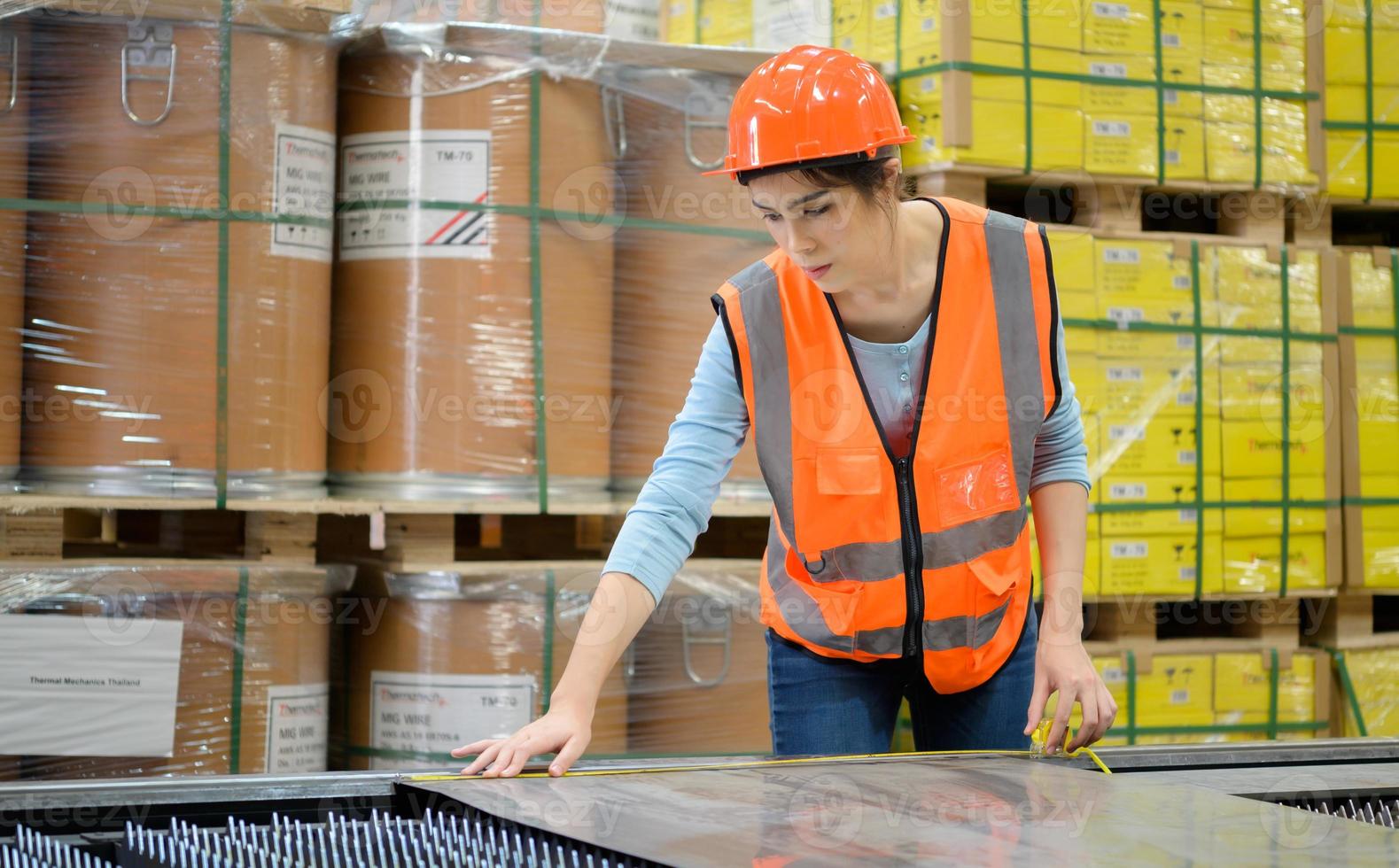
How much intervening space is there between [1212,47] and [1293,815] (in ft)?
9.83

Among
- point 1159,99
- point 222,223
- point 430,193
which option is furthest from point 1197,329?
point 222,223

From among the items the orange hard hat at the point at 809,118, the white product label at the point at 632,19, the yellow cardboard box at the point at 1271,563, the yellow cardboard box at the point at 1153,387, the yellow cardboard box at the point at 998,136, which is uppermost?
the white product label at the point at 632,19

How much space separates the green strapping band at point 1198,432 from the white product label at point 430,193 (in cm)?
194

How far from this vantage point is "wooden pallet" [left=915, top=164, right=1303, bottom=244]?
12.5 ft

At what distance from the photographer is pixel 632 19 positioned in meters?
3.73

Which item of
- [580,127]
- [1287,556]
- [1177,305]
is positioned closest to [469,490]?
[580,127]

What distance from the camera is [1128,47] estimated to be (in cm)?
391

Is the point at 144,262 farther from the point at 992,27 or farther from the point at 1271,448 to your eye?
the point at 1271,448

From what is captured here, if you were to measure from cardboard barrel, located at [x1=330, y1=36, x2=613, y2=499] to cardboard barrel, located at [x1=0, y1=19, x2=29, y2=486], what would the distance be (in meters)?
0.68

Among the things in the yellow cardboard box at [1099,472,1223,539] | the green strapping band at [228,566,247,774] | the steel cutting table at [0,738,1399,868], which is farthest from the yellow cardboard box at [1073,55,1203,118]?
the green strapping band at [228,566,247,774]

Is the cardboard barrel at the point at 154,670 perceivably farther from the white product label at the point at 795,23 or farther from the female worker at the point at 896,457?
the white product label at the point at 795,23

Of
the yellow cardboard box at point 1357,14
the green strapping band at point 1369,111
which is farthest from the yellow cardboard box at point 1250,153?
the yellow cardboard box at point 1357,14

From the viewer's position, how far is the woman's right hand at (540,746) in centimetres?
178

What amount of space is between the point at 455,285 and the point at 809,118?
1.54 m
